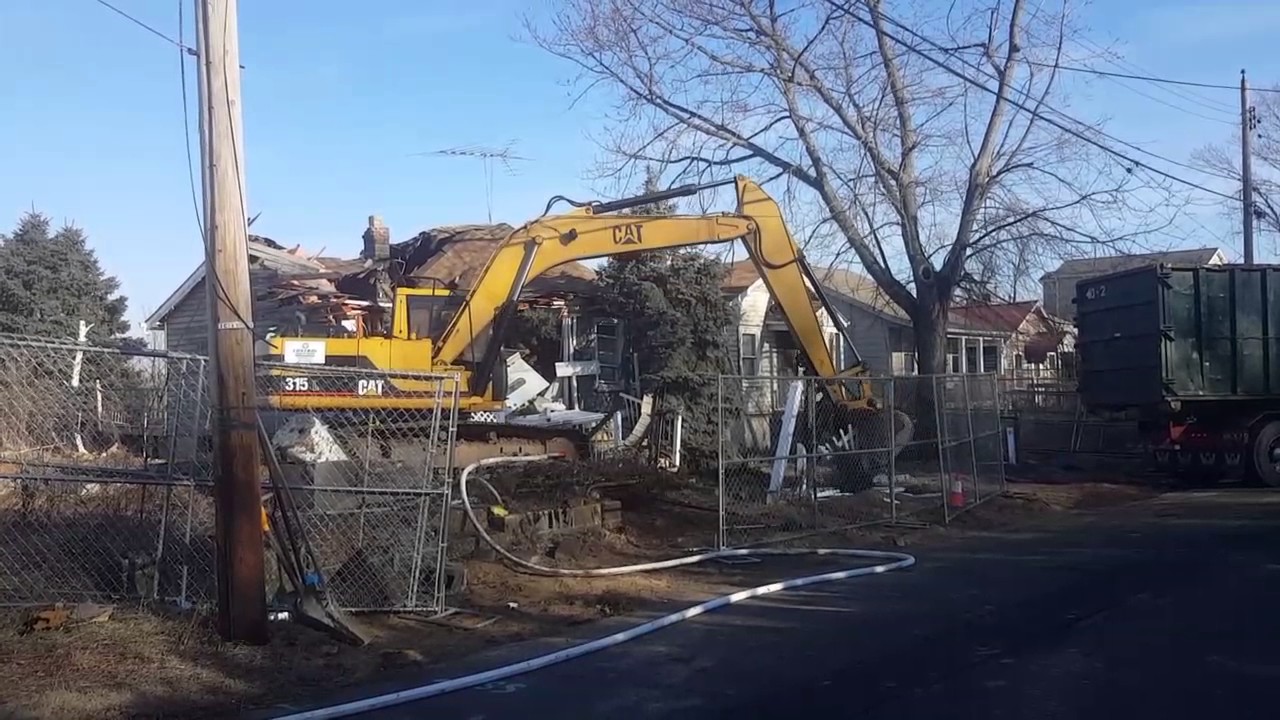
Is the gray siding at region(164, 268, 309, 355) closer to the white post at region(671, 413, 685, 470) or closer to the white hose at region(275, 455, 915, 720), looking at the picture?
the white post at region(671, 413, 685, 470)

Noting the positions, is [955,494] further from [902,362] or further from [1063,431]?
[902,362]

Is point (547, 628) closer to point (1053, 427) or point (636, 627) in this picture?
point (636, 627)

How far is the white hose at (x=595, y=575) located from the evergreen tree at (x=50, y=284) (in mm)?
16384

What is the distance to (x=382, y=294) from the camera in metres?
20.5

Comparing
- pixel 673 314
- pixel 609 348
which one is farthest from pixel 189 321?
pixel 673 314

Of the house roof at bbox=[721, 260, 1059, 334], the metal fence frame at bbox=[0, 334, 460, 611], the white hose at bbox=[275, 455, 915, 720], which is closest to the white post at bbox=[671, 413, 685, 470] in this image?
the white hose at bbox=[275, 455, 915, 720]

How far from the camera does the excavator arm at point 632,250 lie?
1588 centimetres

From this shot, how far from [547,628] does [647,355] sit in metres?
15.0

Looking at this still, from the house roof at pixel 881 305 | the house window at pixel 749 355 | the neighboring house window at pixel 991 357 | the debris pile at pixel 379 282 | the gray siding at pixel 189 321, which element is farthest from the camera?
the neighboring house window at pixel 991 357

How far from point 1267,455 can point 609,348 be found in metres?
12.2

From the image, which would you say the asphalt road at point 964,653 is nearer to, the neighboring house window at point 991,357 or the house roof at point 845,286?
the house roof at point 845,286

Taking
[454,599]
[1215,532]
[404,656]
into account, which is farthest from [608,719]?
[1215,532]

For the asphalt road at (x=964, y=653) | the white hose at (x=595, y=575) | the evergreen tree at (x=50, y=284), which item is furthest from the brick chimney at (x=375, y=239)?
the asphalt road at (x=964, y=653)

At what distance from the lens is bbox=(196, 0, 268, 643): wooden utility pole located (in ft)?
28.0
